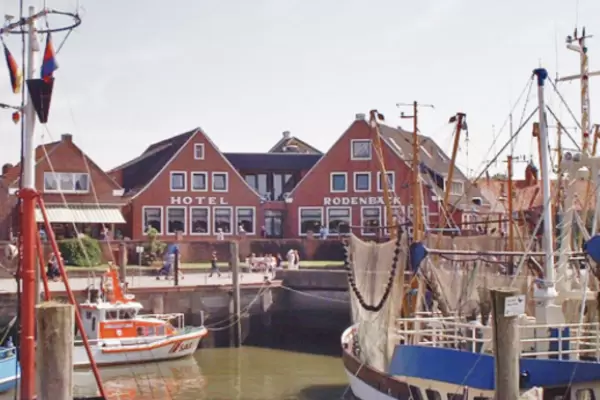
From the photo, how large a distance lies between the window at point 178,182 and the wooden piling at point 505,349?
147 feet

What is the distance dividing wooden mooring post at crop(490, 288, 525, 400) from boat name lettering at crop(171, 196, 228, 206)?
44559 millimetres

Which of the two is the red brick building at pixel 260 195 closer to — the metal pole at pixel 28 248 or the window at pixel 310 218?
the window at pixel 310 218

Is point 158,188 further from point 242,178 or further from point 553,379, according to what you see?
point 553,379

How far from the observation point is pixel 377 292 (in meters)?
18.7

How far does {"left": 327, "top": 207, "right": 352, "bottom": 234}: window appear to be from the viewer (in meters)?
57.6

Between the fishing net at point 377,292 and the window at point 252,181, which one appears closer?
the fishing net at point 377,292

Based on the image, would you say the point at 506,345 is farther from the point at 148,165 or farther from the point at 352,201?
the point at 148,165

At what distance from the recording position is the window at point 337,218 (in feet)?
189

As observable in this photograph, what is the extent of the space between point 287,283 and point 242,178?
21270 mm

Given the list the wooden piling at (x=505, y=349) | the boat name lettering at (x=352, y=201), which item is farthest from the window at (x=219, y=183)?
the wooden piling at (x=505, y=349)

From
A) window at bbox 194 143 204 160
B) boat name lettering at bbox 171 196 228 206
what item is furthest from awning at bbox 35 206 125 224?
window at bbox 194 143 204 160

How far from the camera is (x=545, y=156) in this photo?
695 inches

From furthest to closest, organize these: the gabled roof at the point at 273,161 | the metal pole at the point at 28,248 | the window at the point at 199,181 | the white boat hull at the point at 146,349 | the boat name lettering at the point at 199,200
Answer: the gabled roof at the point at 273,161 < the window at the point at 199,181 < the boat name lettering at the point at 199,200 < the white boat hull at the point at 146,349 < the metal pole at the point at 28,248

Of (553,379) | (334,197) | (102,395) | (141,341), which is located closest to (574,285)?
(553,379)
